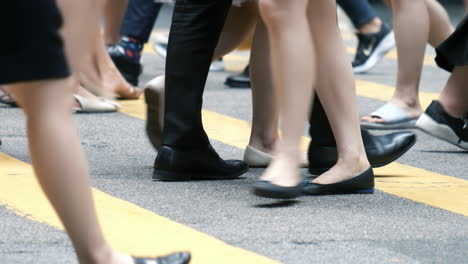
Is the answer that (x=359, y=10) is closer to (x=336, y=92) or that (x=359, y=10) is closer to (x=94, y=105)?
(x=94, y=105)

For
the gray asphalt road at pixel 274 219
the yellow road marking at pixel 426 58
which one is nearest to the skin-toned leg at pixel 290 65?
the gray asphalt road at pixel 274 219

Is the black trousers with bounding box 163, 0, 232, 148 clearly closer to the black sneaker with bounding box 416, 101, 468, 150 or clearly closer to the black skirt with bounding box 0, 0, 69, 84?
the black sneaker with bounding box 416, 101, 468, 150

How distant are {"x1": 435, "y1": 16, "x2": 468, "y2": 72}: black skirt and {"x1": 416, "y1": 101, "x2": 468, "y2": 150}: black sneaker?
21cm

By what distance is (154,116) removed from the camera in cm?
441

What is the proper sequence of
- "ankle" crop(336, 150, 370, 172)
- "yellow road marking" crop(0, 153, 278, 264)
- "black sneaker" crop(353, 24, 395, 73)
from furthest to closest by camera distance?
"black sneaker" crop(353, 24, 395, 73)
"ankle" crop(336, 150, 370, 172)
"yellow road marking" crop(0, 153, 278, 264)

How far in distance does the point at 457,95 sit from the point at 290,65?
1722 mm

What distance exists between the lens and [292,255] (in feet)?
10.0

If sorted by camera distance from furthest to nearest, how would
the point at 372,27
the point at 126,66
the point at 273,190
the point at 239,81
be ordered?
the point at 372,27
the point at 239,81
the point at 126,66
the point at 273,190

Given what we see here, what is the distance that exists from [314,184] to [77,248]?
150 centimetres

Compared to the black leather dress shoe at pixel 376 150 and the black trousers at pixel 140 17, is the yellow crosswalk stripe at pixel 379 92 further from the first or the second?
the black leather dress shoe at pixel 376 150

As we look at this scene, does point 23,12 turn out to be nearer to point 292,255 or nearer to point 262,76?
point 292,255

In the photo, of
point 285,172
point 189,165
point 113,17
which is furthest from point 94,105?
point 285,172

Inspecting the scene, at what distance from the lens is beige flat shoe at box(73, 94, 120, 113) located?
5926 mm

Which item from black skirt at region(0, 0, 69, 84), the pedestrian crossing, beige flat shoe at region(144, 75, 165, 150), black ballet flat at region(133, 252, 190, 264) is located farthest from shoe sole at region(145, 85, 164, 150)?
black skirt at region(0, 0, 69, 84)
